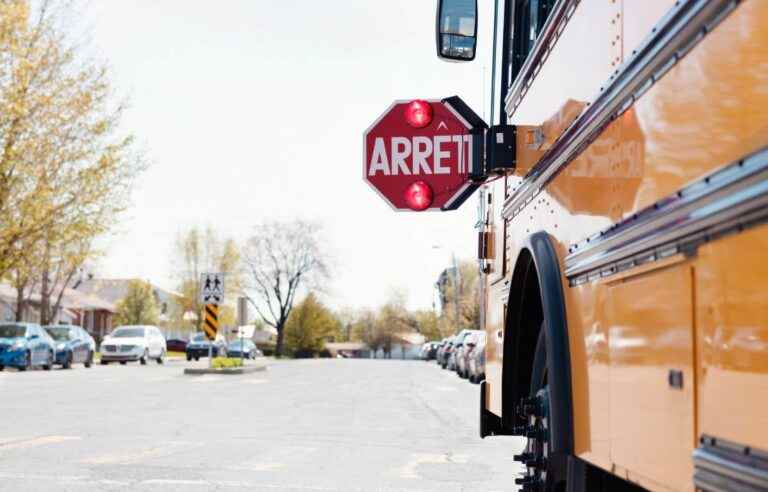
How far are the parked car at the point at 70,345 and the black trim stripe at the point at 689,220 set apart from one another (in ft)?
104

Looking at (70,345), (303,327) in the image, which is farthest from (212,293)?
(303,327)

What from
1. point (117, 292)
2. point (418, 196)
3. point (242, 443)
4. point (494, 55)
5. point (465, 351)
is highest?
point (117, 292)

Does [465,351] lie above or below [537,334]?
below

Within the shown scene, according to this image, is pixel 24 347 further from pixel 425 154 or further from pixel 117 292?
pixel 117 292

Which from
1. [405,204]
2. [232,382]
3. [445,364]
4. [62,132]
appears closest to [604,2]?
[405,204]

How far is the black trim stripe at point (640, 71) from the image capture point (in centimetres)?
209

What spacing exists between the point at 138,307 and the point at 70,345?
193ft

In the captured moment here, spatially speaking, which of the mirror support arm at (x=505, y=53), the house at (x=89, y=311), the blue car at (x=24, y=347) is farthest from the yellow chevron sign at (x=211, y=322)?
the house at (x=89, y=311)

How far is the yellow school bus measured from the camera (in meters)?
1.85

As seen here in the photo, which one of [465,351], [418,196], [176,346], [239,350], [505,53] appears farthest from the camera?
[176,346]

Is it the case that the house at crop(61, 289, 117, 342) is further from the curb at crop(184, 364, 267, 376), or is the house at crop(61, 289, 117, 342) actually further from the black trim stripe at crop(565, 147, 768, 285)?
the black trim stripe at crop(565, 147, 768, 285)

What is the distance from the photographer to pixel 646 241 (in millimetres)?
2432

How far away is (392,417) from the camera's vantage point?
13695 millimetres

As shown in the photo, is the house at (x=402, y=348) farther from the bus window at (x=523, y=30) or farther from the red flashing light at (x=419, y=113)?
the red flashing light at (x=419, y=113)
